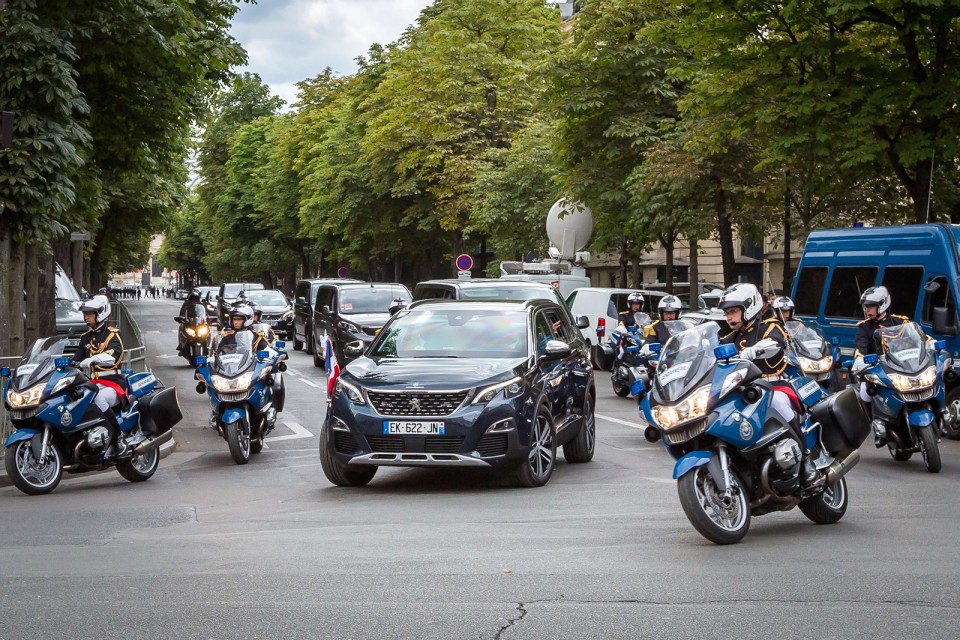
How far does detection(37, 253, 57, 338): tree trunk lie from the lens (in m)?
25.0

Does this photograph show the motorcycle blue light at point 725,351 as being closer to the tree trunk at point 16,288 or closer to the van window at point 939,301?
the van window at point 939,301

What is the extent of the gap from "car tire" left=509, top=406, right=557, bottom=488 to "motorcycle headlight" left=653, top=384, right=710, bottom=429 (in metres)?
3.01

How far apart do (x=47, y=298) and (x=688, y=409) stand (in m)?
20.0

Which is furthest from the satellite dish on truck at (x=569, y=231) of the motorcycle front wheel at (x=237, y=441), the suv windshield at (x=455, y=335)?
the suv windshield at (x=455, y=335)

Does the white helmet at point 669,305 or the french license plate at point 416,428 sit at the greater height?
the white helmet at point 669,305

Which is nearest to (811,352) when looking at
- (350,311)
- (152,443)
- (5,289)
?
(152,443)

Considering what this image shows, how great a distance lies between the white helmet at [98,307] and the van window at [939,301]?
9.21 m

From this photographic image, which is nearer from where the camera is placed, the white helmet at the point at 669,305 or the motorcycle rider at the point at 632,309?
the white helmet at the point at 669,305

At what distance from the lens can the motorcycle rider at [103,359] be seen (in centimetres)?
1195

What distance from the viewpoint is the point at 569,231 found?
41812 mm

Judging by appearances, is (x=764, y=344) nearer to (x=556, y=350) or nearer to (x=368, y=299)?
(x=556, y=350)

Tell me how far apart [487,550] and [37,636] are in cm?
284

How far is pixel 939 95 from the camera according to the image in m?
20.5

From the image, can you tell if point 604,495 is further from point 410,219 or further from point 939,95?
point 410,219
